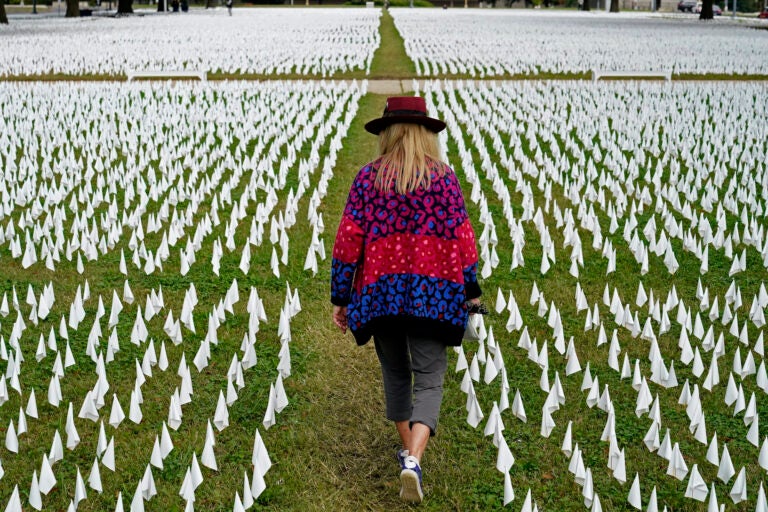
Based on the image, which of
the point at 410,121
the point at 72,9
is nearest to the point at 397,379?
the point at 410,121

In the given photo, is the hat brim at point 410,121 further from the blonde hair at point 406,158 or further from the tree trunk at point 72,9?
the tree trunk at point 72,9

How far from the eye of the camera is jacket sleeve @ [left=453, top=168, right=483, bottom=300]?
4137mm

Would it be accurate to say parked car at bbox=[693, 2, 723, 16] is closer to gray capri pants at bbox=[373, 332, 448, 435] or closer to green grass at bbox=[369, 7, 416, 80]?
green grass at bbox=[369, 7, 416, 80]

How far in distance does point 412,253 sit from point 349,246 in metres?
0.29

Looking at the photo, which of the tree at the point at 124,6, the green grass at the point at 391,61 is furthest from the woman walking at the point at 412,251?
the tree at the point at 124,6

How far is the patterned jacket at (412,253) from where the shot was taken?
4105 mm

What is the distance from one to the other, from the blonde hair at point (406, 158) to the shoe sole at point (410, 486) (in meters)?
1.26

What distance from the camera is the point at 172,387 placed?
5.50 m

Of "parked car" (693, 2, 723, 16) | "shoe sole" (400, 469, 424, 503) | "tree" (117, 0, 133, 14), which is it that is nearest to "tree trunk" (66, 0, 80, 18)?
"tree" (117, 0, 133, 14)

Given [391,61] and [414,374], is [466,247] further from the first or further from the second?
[391,61]

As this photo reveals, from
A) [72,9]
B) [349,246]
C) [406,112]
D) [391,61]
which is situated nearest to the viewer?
[406,112]

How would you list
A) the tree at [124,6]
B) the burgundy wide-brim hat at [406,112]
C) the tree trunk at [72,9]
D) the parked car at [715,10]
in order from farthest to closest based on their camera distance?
the parked car at [715,10] < the tree at [124,6] < the tree trunk at [72,9] < the burgundy wide-brim hat at [406,112]

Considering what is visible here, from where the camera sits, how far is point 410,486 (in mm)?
4105

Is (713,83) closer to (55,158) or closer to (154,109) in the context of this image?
(154,109)
